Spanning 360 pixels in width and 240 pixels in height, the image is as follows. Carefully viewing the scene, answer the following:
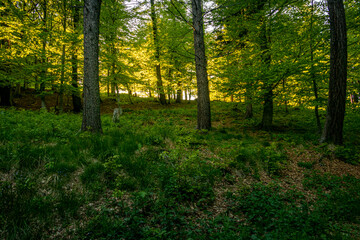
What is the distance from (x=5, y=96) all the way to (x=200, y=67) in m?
13.7

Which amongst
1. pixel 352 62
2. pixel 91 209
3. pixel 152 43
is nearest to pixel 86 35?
pixel 91 209

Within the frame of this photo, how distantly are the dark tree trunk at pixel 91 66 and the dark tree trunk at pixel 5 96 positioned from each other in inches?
408

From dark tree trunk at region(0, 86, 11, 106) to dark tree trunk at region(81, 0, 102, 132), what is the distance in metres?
10.4

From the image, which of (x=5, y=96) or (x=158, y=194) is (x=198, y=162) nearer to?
(x=158, y=194)

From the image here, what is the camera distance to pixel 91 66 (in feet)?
16.9

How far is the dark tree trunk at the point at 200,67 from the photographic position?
6.89 meters

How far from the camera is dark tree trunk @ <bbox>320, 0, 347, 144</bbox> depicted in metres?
5.27

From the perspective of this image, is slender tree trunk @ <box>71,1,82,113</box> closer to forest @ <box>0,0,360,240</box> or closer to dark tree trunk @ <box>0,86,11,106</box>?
forest @ <box>0,0,360,240</box>

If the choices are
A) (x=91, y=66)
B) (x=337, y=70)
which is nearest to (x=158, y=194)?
(x=91, y=66)

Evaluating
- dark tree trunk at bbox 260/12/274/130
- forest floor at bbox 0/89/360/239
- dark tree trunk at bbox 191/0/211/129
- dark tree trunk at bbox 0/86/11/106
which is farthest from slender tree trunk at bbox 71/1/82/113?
dark tree trunk at bbox 260/12/274/130

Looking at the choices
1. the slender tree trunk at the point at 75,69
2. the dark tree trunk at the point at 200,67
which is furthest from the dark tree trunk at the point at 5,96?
the dark tree trunk at the point at 200,67

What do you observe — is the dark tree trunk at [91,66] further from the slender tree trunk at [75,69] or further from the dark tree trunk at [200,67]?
the slender tree trunk at [75,69]

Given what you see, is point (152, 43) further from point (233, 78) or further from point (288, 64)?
point (288, 64)

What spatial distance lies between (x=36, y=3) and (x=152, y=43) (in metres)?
8.36
